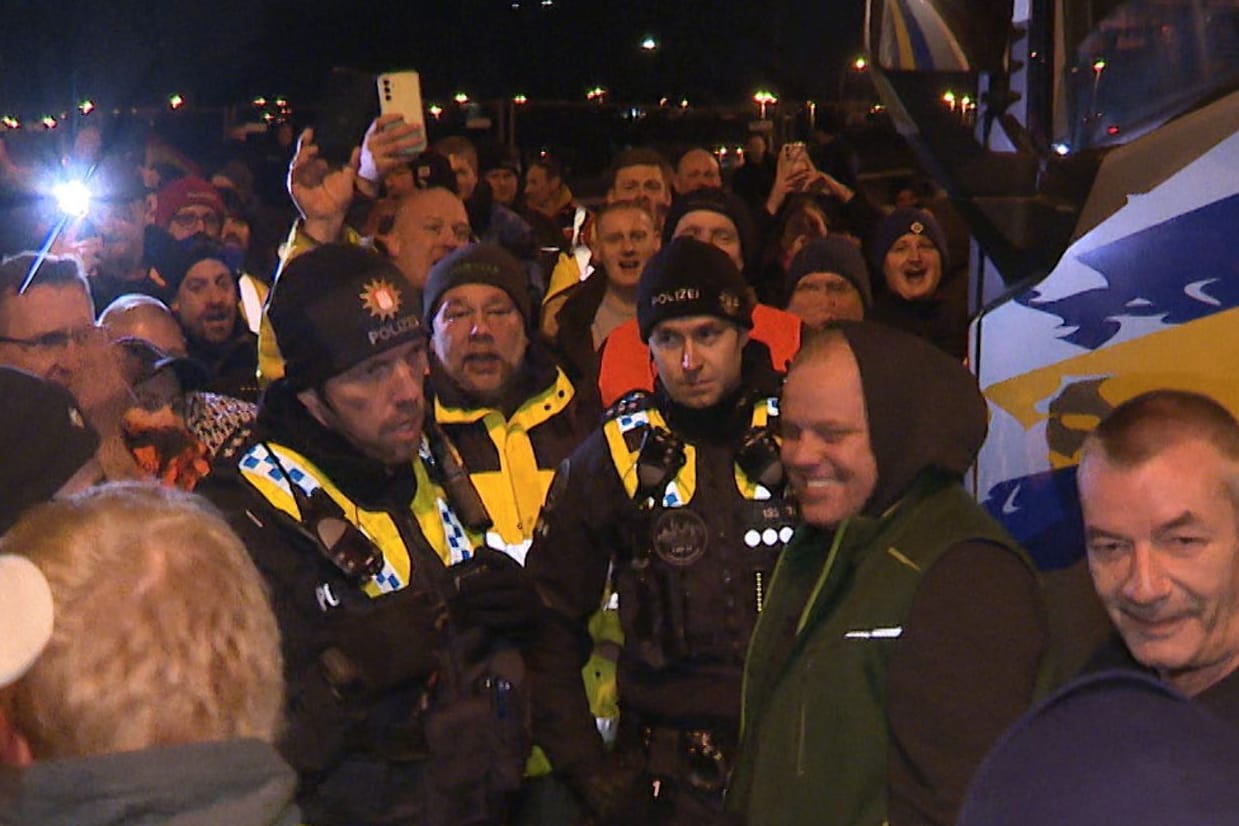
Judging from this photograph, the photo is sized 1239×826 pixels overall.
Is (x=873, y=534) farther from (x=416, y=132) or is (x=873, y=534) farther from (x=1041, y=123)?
(x=416, y=132)

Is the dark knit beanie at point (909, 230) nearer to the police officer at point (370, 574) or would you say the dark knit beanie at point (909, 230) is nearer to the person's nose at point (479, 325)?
the person's nose at point (479, 325)

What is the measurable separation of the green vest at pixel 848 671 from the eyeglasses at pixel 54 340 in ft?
7.98

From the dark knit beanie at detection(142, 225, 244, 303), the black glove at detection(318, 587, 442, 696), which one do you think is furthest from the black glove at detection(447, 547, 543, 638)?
the dark knit beanie at detection(142, 225, 244, 303)

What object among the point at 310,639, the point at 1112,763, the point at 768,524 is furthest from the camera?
the point at 768,524

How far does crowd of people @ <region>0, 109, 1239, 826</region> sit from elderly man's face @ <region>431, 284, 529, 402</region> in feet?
0.04

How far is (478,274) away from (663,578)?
1.35m

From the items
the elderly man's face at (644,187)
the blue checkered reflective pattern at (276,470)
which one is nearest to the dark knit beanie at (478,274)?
the blue checkered reflective pattern at (276,470)

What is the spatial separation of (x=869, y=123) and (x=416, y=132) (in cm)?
869

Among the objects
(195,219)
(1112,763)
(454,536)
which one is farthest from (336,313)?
(195,219)

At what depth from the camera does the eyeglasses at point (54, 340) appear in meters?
4.50

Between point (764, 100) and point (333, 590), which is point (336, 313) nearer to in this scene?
point (333, 590)

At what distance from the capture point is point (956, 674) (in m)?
2.73

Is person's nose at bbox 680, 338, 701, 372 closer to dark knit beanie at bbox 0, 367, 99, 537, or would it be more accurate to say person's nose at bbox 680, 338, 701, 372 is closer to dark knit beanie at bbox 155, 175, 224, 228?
dark knit beanie at bbox 0, 367, 99, 537

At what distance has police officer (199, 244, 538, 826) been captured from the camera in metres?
3.38
